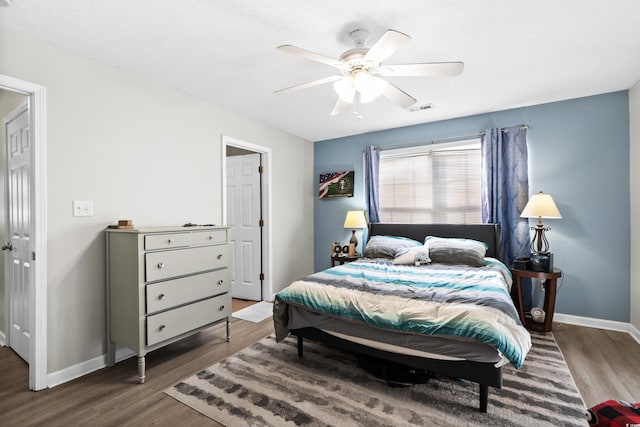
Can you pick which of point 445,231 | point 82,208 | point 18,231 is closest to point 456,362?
point 445,231

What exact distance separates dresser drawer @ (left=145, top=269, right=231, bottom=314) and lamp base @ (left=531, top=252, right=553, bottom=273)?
3.13 meters

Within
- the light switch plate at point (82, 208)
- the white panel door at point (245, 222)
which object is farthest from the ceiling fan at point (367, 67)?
the white panel door at point (245, 222)

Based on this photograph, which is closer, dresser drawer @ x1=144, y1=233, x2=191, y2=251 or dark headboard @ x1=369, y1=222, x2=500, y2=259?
dresser drawer @ x1=144, y1=233, x2=191, y2=251

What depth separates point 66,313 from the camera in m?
2.30

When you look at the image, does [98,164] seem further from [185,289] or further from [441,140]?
[441,140]

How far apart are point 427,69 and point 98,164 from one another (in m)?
2.59

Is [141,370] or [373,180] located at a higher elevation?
[373,180]

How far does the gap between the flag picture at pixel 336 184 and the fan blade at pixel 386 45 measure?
2.88 metres

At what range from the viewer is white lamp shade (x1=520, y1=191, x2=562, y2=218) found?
10.2 ft

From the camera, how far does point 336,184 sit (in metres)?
4.86

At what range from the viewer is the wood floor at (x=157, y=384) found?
1.86m

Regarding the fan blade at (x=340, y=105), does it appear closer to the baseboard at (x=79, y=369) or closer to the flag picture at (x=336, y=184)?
the flag picture at (x=336, y=184)

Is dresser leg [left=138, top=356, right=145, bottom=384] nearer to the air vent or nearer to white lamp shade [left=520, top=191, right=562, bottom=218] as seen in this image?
the air vent

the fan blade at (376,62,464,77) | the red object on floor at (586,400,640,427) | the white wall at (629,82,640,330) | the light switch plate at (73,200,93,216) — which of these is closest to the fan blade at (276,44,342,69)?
the fan blade at (376,62,464,77)
